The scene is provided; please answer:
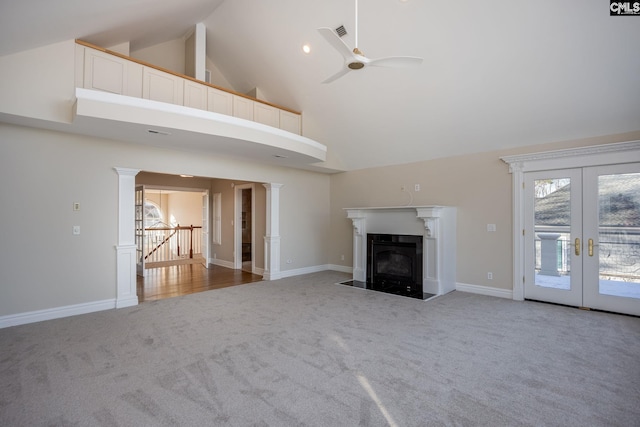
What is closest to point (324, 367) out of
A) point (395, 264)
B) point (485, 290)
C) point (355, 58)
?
point (355, 58)

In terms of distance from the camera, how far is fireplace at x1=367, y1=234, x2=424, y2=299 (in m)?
5.48

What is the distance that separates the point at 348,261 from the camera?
726 centimetres

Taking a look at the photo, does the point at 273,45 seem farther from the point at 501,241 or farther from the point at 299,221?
the point at 501,241

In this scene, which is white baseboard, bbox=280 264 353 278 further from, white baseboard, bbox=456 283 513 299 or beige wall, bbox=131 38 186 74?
beige wall, bbox=131 38 186 74

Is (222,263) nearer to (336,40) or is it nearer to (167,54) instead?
(167,54)

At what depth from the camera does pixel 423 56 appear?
4156 mm

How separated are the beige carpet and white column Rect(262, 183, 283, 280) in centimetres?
209

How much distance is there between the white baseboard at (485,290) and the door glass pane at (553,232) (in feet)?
1.46

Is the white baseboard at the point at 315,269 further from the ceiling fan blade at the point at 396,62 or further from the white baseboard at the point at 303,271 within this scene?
the ceiling fan blade at the point at 396,62

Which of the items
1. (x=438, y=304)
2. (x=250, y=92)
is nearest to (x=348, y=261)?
(x=438, y=304)

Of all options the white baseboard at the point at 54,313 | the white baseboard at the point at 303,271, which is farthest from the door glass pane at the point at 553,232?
the white baseboard at the point at 54,313

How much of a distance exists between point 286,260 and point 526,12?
5568 mm

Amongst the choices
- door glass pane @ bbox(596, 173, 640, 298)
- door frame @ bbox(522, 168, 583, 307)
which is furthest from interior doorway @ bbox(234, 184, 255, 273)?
door glass pane @ bbox(596, 173, 640, 298)

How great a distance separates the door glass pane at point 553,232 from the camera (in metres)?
4.54
